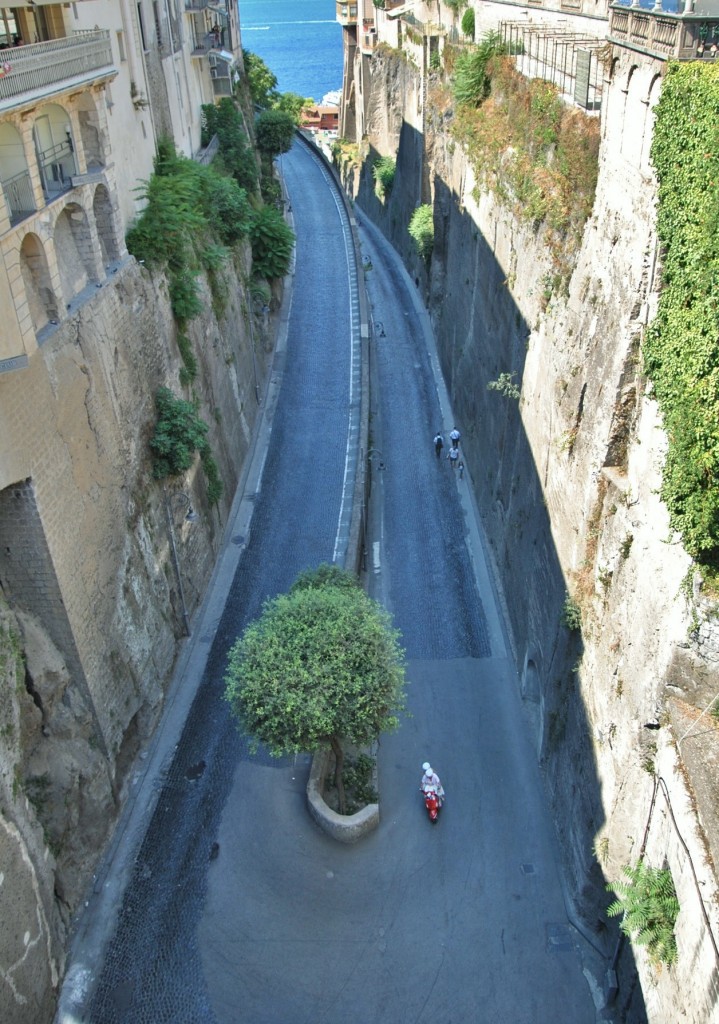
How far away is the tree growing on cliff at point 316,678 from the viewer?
51.4 ft

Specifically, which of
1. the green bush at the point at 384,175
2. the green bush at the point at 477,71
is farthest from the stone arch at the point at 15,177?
the green bush at the point at 384,175

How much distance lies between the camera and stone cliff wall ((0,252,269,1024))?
13.9 m

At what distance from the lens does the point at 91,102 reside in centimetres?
1775

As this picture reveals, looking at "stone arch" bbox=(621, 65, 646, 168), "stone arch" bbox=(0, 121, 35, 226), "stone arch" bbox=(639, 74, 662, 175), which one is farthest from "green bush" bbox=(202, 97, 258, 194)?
"stone arch" bbox=(639, 74, 662, 175)

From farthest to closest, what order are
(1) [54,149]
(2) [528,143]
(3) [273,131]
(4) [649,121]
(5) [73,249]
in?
(3) [273,131] < (2) [528,143] < (5) [73,249] < (1) [54,149] < (4) [649,121]

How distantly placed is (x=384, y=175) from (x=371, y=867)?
44.0m

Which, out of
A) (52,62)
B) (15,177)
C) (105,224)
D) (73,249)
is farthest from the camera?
(105,224)

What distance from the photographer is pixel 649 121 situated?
1395 cm

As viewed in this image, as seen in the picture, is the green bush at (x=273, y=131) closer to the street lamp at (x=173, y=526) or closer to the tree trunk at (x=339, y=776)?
the street lamp at (x=173, y=526)

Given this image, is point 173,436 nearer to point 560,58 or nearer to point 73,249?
point 73,249

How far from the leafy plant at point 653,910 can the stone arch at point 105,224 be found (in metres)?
15.6

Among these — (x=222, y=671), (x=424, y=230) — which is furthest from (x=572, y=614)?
(x=424, y=230)

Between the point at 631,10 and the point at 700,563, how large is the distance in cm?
912

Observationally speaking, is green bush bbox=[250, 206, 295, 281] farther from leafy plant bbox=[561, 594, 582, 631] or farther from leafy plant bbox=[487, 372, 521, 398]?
leafy plant bbox=[561, 594, 582, 631]
